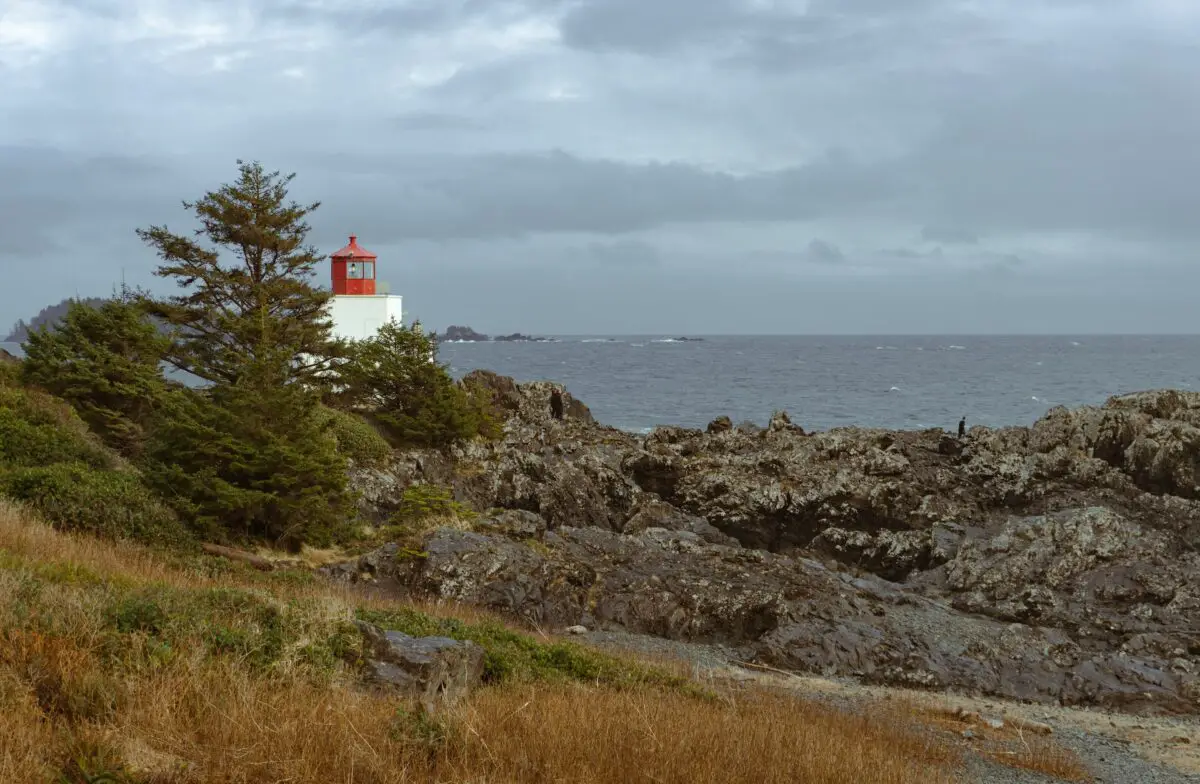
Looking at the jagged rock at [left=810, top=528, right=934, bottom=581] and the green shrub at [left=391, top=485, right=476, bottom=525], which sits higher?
the green shrub at [left=391, top=485, right=476, bottom=525]

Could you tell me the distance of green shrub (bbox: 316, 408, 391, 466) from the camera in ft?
87.4

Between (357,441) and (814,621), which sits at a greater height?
(357,441)

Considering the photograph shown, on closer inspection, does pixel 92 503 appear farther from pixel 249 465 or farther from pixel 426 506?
pixel 426 506

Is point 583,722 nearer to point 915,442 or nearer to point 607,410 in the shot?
point 915,442

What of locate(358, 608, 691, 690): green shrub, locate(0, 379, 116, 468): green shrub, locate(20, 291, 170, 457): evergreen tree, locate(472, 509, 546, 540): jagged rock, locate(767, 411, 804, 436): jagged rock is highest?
locate(20, 291, 170, 457): evergreen tree

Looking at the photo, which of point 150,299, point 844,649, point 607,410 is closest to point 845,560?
point 844,649

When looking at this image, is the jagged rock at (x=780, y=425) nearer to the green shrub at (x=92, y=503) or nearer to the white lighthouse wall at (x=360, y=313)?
the white lighthouse wall at (x=360, y=313)

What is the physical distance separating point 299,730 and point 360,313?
114 feet

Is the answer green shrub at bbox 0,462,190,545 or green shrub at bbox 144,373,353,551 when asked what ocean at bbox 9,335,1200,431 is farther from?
green shrub at bbox 0,462,190,545

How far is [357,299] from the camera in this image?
1575 inches

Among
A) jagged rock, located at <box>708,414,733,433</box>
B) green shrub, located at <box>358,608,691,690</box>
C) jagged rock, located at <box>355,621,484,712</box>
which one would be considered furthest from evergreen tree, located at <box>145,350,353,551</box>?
jagged rock, located at <box>708,414,733,433</box>

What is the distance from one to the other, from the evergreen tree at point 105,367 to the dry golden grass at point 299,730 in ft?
54.8

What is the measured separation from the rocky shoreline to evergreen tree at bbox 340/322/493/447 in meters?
1.15

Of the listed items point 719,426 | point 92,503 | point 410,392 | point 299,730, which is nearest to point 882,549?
point 719,426
